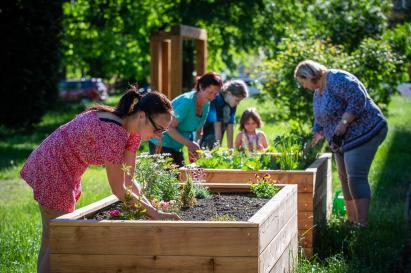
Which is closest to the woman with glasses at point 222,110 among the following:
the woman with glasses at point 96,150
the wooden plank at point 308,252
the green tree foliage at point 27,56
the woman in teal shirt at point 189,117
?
the woman in teal shirt at point 189,117

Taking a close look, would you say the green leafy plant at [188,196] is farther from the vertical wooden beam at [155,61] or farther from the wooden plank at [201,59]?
the wooden plank at [201,59]

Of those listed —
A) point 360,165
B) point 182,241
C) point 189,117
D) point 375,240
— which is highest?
point 182,241

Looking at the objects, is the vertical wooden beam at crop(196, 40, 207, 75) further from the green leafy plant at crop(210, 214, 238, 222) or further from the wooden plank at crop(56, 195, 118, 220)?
the green leafy plant at crop(210, 214, 238, 222)

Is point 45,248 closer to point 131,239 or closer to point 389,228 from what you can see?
point 131,239

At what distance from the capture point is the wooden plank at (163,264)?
409cm

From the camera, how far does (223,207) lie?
527 cm

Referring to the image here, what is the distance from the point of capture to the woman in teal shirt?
7523 millimetres

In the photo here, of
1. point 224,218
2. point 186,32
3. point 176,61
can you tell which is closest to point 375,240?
point 224,218

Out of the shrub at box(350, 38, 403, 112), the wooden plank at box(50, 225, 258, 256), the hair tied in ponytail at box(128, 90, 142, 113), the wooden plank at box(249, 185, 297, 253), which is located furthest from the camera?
the shrub at box(350, 38, 403, 112)

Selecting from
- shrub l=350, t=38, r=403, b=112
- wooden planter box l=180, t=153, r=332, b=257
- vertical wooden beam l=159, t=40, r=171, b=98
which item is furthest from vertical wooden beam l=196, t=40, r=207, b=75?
wooden planter box l=180, t=153, r=332, b=257

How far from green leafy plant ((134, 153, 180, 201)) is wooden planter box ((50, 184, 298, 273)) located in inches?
36.4

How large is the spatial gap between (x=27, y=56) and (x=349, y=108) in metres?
13.1

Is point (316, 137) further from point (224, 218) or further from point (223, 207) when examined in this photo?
point (224, 218)

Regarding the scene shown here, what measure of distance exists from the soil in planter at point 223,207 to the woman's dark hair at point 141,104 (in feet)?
2.16
